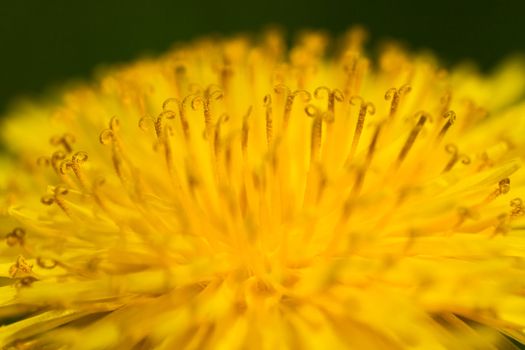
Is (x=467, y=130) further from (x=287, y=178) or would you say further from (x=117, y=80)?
(x=117, y=80)

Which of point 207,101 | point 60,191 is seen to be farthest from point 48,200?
point 207,101

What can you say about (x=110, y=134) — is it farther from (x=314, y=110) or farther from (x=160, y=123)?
(x=314, y=110)

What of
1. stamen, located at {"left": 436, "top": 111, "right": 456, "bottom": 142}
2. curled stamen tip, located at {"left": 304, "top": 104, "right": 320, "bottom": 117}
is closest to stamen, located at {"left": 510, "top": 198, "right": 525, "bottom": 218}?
stamen, located at {"left": 436, "top": 111, "right": 456, "bottom": 142}

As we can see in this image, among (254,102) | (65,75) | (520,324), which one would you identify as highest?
(65,75)

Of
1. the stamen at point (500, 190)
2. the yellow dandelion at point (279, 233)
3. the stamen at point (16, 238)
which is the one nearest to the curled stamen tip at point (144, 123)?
the yellow dandelion at point (279, 233)

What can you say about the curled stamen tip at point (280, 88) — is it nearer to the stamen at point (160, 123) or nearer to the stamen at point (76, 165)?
the stamen at point (160, 123)

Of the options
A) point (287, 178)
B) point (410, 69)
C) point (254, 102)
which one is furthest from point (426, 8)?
point (287, 178)
